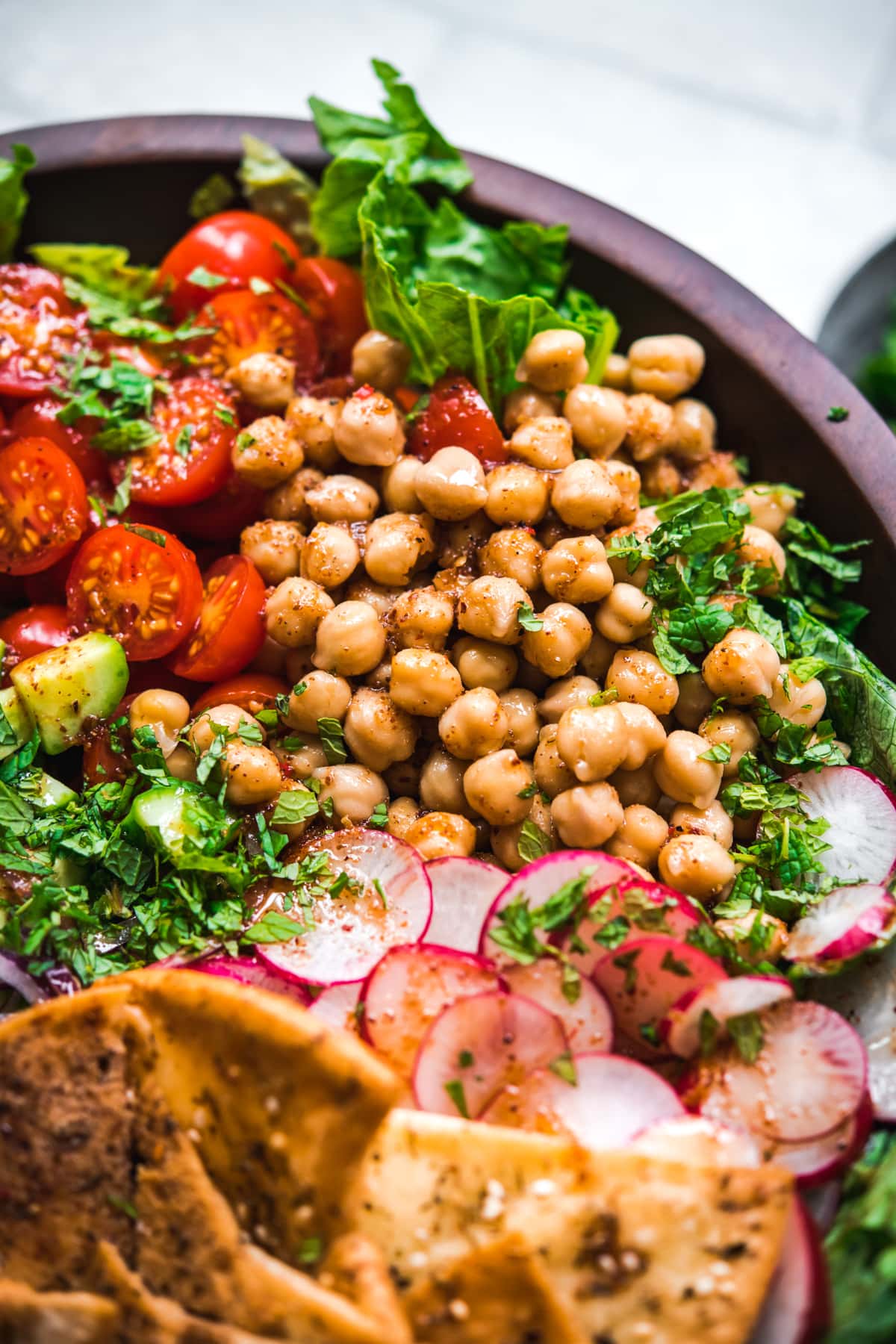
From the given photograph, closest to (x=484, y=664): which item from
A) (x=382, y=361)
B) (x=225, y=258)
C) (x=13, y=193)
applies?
(x=382, y=361)

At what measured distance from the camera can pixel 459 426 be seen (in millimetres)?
2428

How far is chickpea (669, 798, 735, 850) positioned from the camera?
7.14 feet

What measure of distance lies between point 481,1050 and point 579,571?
3.21ft

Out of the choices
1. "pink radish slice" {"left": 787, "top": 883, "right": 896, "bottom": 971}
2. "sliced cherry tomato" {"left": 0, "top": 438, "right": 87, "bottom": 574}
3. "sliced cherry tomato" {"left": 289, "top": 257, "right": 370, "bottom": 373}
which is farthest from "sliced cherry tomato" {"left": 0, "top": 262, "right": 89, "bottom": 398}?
"pink radish slice" {"left": 787, "top": 883, "right": 896, "bottom": 971}

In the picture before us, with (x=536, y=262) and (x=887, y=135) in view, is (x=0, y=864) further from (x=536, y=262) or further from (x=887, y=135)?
(x=887, y=135)

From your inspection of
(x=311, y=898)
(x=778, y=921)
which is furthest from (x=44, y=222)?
(x=778, y=921)

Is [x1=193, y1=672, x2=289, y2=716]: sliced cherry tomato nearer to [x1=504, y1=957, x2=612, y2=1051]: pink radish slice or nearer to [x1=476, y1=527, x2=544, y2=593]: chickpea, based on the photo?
[x1=476, y1=527, x2=544, y2=593]: chickpea

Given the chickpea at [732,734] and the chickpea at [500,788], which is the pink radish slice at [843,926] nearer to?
the chickpea at [732,734]

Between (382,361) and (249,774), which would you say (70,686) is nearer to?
(249,774)

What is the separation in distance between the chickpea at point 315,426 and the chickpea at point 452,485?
0.29 metres

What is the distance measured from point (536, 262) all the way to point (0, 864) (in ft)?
6.26

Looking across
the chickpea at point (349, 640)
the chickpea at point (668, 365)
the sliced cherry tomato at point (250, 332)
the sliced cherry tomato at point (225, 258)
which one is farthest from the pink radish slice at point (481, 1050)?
the sliced cherry tomato at point (225, 258)

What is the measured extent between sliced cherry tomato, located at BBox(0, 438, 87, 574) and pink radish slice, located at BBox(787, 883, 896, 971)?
1766 millimetres

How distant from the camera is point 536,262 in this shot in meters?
2.74
